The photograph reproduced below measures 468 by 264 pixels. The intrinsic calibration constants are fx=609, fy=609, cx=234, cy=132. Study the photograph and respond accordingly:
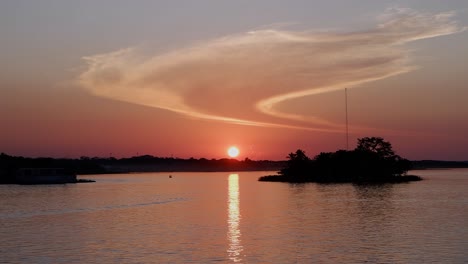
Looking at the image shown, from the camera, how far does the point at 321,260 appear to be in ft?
147

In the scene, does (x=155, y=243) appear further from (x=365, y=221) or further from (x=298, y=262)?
(x=365, y=221)

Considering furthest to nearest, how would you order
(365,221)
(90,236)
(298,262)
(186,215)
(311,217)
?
(186,215)
(311,217)
(365,221)
(90,236)
(298,262)

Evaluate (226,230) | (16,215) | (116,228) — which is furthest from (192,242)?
(16,215)

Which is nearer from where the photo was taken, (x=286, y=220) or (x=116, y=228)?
(x=116, y=228)

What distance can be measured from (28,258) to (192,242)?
14.6 meters

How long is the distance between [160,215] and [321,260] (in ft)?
141

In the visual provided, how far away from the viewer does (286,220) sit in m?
75.3

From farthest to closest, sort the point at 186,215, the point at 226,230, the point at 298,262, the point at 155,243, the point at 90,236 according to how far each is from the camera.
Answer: the point at 186,215, the point at 226,230, the point at 90,236, the point at 155,243, the point at 298,262

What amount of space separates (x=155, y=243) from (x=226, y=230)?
12719 millimetres

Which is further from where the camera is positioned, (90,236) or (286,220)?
(286,220)

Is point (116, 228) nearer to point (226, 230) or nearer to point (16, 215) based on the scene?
point (226, 230)

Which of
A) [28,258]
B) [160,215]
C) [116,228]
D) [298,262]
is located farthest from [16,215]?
[298,262]

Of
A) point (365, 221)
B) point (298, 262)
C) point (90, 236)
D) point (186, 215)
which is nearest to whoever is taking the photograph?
point (298, 262)

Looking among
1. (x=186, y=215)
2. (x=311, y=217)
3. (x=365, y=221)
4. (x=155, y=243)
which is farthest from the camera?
(x=186, y=215)
